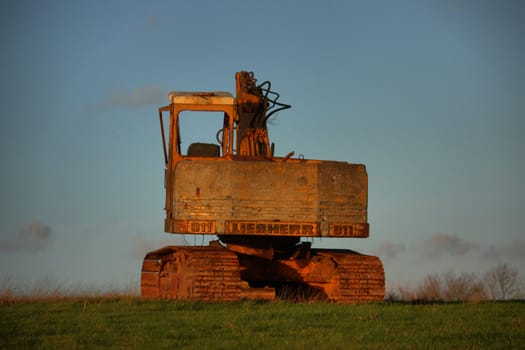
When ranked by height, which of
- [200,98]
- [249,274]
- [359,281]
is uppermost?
[200,98]

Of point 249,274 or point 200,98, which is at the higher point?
point 200,98

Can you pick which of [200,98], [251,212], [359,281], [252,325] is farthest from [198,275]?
[200,98]

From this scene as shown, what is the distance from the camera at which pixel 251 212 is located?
57.1ft

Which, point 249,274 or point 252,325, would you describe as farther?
point 249,274

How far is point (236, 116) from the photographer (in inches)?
749

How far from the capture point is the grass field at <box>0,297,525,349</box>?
11.5 m

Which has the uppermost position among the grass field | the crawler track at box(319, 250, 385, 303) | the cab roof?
the cab roof

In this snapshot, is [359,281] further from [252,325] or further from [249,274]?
[252,325]

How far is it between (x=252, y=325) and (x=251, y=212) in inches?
175

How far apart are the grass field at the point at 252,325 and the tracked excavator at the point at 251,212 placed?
3.98 feet

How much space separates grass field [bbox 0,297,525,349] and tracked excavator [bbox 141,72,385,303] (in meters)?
1.21

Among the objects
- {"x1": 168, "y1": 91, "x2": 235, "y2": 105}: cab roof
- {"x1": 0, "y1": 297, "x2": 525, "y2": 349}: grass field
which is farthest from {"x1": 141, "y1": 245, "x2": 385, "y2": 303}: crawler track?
{"x1": 168, "y1": 91, "x2": 235, "y2": 105}: cab roof

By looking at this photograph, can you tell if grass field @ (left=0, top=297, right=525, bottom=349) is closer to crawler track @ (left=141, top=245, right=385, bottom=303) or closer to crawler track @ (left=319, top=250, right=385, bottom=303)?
crawler track @ (left=141, top=245, right=385, bottom=303)

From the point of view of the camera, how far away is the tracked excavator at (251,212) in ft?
56.9
